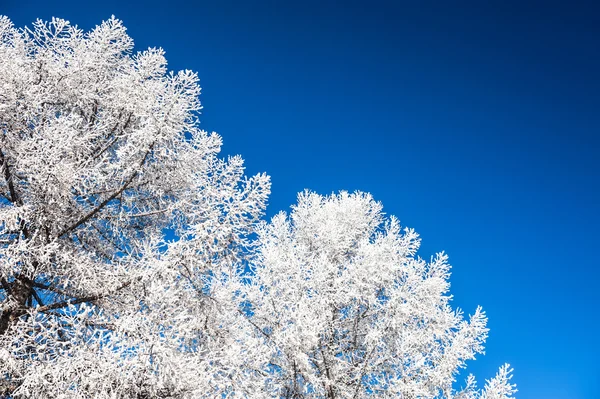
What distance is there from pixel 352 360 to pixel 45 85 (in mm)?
5873

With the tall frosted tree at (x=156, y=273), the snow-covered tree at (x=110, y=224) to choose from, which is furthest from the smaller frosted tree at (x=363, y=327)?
the snow-covered tree at (x=110, y=224)

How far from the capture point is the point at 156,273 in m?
4.86

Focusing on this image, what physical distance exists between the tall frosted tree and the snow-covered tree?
0.07 ft

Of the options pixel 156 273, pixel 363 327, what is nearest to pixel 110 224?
pixel 156 273

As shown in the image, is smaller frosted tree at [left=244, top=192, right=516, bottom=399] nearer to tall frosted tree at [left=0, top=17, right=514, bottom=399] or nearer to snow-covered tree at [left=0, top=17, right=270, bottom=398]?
tall frosted tree at [left=0, top=17, right=514, bottom=399]

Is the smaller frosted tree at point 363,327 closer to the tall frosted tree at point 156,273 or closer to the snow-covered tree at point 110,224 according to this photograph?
the tall frosted tree at point 156,273

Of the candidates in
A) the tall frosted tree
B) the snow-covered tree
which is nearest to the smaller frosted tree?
the tall frosted tree

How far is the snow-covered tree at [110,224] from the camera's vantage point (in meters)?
4.22

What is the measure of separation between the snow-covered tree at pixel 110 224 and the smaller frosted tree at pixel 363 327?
1095mm

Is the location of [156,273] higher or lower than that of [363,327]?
lower

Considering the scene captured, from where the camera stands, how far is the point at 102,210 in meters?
5.54

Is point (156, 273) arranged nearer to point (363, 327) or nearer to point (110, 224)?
point (110, 224)

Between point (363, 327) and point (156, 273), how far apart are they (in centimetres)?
409

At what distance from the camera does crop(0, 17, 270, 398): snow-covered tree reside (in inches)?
166
